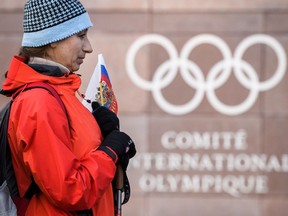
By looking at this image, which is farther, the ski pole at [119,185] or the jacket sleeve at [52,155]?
the ski pole at [119,185]

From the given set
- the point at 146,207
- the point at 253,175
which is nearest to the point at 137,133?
the point at 146,207

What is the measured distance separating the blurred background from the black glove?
12.3 ft

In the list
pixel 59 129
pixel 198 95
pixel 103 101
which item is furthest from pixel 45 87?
pixel 198 95

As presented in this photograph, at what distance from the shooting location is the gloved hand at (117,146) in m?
2.92

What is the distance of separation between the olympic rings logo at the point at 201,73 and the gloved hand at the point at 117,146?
3801 millimetres

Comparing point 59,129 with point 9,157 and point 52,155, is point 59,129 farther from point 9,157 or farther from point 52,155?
point 9,157

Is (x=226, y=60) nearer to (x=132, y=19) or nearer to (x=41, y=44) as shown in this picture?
(x=132, y=19)

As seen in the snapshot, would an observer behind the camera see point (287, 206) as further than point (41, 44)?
Yes

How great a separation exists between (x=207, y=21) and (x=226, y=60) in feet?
1.30

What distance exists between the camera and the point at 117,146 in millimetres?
2953

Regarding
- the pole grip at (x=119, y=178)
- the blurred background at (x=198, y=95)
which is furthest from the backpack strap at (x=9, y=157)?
the blurred background at (x=198, y=95)

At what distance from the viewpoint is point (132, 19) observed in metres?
6.82

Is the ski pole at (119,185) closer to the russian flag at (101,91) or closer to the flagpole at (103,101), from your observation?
the flagpole at (103,101)

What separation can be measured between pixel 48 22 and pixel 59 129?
0.47 m
